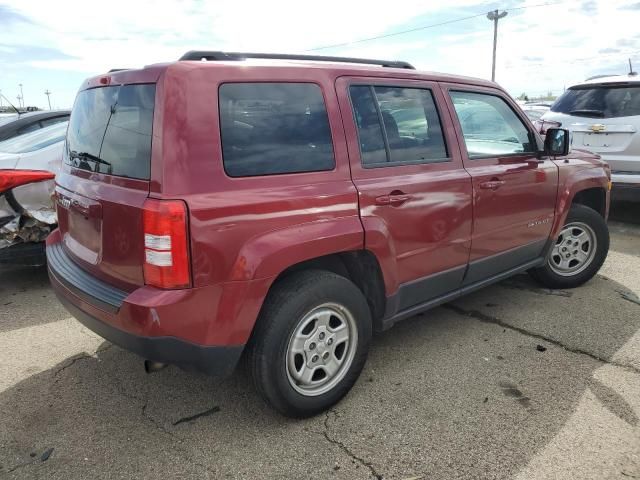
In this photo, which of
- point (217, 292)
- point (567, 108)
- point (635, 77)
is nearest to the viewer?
point (217, 292)

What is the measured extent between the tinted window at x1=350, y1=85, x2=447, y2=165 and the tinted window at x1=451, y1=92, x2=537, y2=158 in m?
0.28

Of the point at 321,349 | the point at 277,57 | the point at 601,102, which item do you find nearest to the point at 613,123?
the point at 601,102

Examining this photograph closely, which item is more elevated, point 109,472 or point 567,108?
point 567,108

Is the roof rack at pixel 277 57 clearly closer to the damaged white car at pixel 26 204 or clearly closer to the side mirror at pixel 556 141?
Answer: the side mirror at pixel 556 141

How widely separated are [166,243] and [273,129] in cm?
76

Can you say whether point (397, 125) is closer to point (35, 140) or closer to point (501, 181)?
point (501, 181)

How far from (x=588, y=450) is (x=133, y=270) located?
2.30 meters

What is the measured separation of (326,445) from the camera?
8.21ft

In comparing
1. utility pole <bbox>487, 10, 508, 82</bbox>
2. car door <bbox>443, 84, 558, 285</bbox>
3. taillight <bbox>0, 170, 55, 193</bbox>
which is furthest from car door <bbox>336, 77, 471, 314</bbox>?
utility pole <bbox>487, 10, 508, 82</bbox>

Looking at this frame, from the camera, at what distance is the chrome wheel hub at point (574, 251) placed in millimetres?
4465

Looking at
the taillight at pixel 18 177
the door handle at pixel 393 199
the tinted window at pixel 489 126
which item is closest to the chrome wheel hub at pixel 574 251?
the tinted window at pixel 489 126

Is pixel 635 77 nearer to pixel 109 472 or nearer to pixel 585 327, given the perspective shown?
pixel 585 327

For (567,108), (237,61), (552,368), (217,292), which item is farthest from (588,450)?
(567,108)

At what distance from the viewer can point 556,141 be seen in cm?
394
